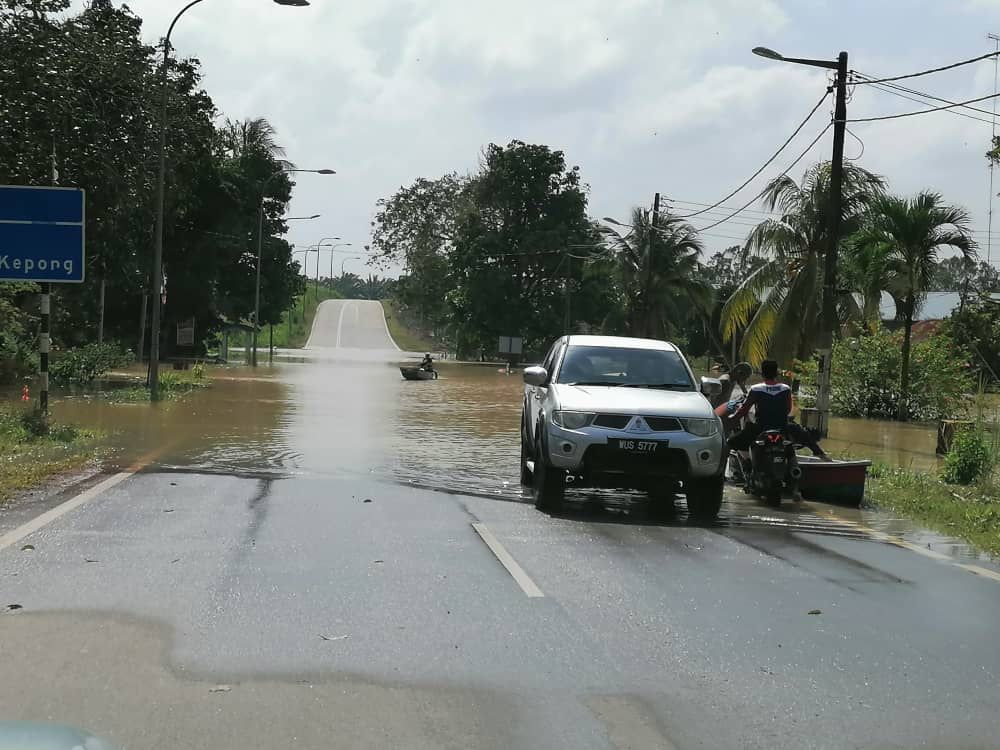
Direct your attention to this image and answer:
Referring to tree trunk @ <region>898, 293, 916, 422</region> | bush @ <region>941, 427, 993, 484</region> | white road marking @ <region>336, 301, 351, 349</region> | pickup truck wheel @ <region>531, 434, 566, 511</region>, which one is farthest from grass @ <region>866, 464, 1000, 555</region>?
white road marking @ <region>336, 301, 351, 349</region>

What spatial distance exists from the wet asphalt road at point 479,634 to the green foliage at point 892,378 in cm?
2097

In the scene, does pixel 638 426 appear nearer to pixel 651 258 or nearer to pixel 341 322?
pixel 651 258

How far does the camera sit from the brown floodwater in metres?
12.7

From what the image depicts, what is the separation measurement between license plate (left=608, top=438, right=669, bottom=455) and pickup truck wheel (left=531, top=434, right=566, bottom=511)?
2.00 ft

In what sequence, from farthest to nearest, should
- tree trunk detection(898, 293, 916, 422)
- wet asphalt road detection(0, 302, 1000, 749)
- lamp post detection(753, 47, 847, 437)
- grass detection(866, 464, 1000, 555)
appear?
tree trunk detection(898, 293, 916, 422) < lamp post detection(753, 47, 847, 437) < grass detection(866, 464, 1000, 555) < wet asphalt road detection(0, 302, 1000, 749)

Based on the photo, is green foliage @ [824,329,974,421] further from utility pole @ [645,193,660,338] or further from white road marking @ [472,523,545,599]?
white road marking @ [472,523,545,599]

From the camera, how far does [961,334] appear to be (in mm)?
47469

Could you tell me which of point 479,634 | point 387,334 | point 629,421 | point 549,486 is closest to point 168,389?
point 549,486

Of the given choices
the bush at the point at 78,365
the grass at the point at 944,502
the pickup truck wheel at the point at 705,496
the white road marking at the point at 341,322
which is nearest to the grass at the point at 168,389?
the bush at the point at 78,365

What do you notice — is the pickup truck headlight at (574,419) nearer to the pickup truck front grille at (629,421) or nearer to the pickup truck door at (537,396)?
the pickup truck front grille at (629,421)

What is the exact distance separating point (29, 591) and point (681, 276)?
5276 cm

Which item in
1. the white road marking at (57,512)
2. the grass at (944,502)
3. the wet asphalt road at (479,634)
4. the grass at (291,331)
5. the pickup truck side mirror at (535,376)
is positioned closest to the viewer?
the wet asphalt road at (479,634)

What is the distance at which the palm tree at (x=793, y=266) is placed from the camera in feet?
97.3

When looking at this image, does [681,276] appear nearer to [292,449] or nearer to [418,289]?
[418,289]
